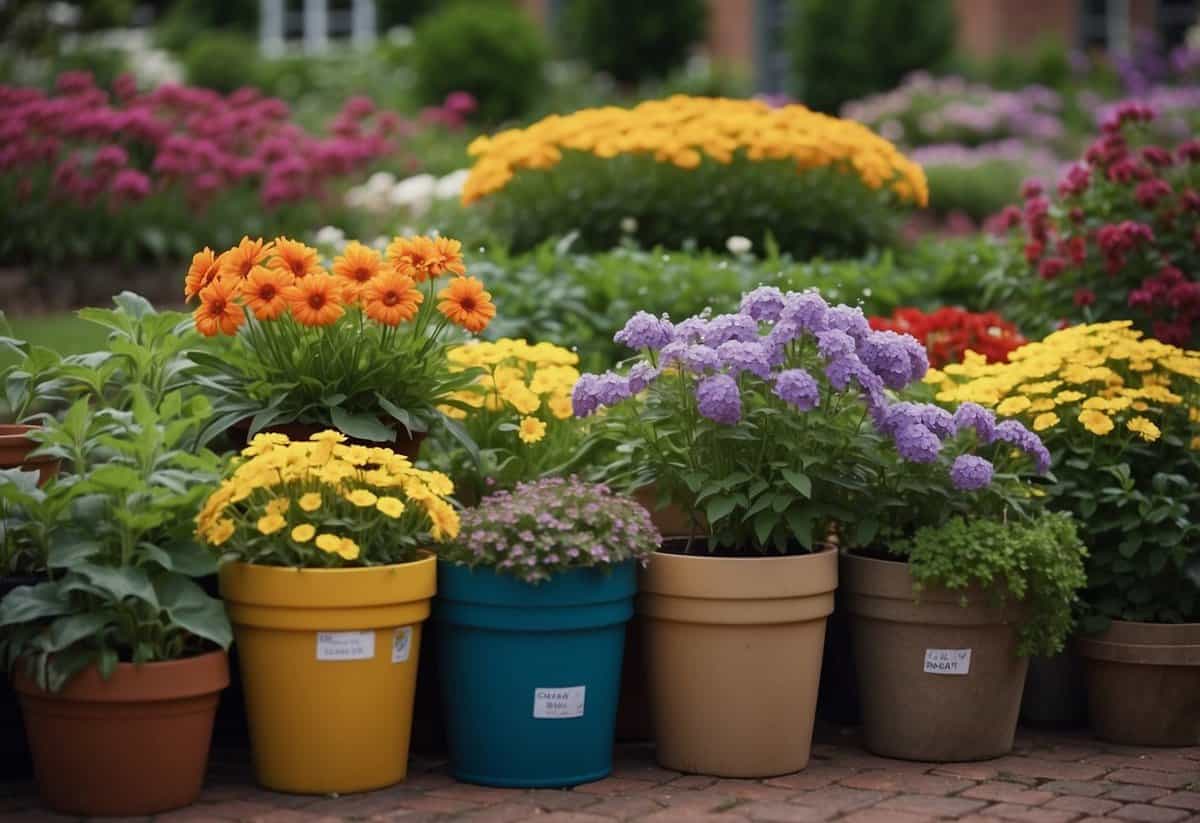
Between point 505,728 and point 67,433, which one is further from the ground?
point 67,433

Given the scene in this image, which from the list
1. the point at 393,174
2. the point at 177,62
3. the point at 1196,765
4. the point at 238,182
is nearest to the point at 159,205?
the point at 238,182

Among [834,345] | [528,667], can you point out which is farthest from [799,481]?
[528,667]

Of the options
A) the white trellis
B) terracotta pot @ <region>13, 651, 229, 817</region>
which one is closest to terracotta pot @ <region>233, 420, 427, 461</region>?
terracotta pot @ <region>13, 651, 229, 817</region>

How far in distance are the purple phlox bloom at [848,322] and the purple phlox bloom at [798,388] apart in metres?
0.21

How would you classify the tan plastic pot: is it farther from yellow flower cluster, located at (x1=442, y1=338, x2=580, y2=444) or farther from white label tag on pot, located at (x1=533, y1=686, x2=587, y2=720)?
yellow flower cluster, located at (x1=442, y1=338, x2=580, y2=444)

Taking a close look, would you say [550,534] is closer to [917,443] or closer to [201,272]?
[917,443]

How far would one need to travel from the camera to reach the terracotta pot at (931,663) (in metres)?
4.27

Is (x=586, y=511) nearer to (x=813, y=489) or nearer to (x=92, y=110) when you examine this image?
(x=813, y=489)

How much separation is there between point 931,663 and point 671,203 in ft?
11.6

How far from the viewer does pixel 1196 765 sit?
4.38m

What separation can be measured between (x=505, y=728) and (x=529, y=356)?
1.23m

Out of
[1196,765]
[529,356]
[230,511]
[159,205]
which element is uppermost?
[159,205]

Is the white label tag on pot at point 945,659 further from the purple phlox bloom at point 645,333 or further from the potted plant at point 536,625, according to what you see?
the purple phlox bloom at point 645,333

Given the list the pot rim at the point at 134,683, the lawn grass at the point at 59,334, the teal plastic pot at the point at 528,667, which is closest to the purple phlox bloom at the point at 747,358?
the teal plastic pot at the point at 528,667
